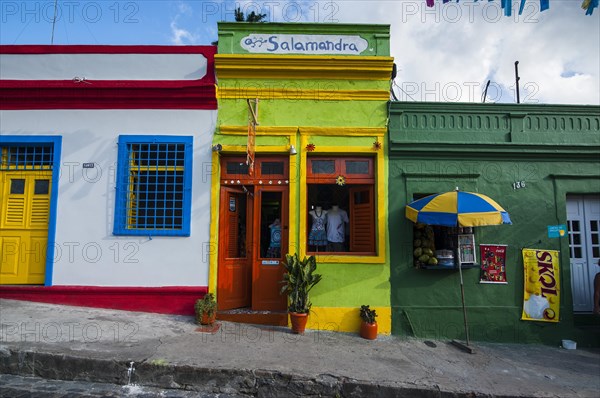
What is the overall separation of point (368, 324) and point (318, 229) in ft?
6.65

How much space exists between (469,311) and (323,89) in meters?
5.16

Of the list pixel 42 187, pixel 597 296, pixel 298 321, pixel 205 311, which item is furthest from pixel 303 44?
pixel 597 296

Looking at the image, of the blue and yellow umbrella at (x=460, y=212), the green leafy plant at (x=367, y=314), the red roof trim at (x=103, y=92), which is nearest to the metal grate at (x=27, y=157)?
the red roof trim at (x=103, y=92)

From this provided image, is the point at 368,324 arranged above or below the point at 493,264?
below

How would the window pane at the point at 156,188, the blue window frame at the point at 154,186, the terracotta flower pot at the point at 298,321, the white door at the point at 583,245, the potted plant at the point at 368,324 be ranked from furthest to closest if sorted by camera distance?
1. the white door at the point at 583,245
2. the window pane at the point at 156,188
3. the blue window frame at the point at 154,186
4. the potted plant at the point at 368,324
5. the terracotta flower pot at the point at 298,321

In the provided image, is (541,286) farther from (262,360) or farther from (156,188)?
(156,188)

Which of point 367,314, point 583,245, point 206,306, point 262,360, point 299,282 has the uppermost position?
point 583,245

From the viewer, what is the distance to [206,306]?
6988 mm

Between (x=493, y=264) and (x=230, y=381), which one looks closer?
(x=230, y=381)

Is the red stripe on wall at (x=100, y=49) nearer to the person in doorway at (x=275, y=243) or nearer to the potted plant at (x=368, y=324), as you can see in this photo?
the person in doorway at (x=275, y=243)

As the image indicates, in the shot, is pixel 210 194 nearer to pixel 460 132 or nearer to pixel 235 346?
pixel 235 346

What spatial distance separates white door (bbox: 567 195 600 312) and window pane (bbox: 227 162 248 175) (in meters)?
6.65

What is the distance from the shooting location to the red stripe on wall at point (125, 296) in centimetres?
738

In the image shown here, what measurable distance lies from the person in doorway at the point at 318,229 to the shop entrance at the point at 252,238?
1.75ft
